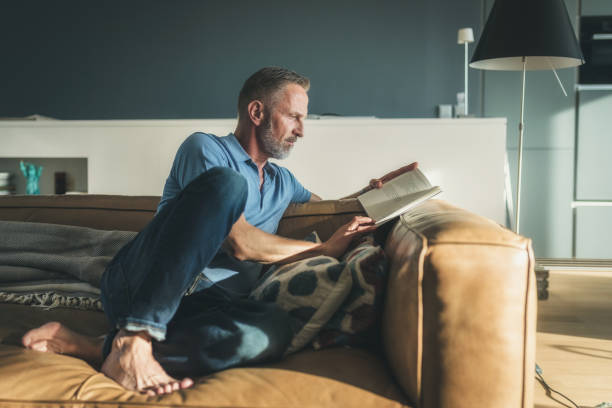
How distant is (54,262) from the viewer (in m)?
1.60

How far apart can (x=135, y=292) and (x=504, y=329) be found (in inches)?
26.2

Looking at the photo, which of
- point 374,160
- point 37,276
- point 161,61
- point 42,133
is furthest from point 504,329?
point 161,61

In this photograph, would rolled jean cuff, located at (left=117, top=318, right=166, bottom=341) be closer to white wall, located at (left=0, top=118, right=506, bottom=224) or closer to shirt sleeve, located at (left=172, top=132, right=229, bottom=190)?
shirt sleeve, located at (left=172, top=132, right=229, bottom=190)

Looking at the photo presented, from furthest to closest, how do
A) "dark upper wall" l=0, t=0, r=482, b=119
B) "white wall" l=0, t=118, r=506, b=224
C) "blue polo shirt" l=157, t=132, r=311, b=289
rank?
"dark upper wall" l=0, t=0, r=482, b=119 → "white wall" l=0, t=118, r=506, b=224 → "blue polo shirt" l=157, t=132, r=311, b=289

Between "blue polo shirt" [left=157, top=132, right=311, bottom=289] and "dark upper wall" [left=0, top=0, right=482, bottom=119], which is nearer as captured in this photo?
"blue polo shirt" [left=157, top=132, right=311, bottom=289]

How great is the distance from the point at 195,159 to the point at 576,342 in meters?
1.80

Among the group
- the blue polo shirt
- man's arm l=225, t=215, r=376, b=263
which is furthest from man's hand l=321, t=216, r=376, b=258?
the blue polo shirt

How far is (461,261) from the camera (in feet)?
2.93

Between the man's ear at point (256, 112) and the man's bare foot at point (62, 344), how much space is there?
844 mm

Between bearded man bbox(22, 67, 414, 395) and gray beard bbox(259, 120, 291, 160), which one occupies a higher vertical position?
gray beard bbox(259, 120, 291, 160)

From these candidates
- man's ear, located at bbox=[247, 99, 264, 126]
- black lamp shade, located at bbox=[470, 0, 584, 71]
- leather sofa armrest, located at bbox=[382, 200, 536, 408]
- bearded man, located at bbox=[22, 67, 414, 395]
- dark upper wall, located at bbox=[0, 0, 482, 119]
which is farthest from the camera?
dark upper wall, located at bbox=[0, 0, 482, 119]

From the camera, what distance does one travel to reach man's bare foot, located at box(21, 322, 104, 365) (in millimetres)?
1119

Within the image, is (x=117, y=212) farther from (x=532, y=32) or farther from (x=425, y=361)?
(x=532, y=32)

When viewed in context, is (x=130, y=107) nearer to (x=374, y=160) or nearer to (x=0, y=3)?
(x=0, y=3)
